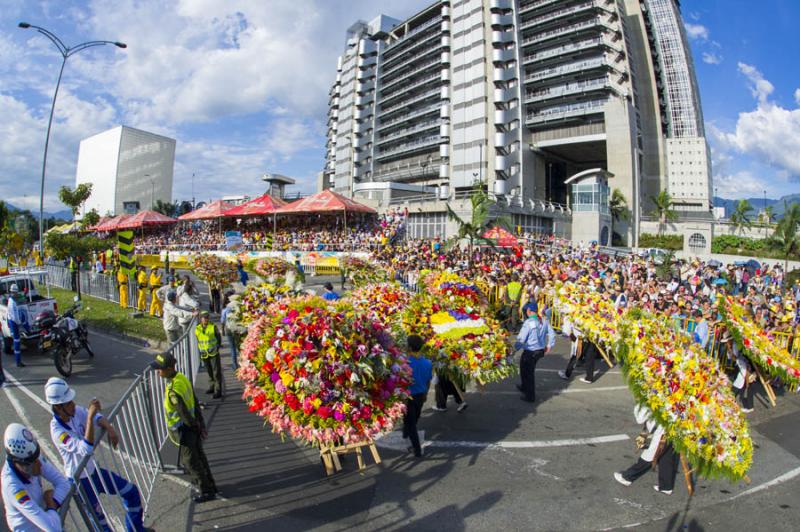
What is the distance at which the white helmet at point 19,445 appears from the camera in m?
3.19

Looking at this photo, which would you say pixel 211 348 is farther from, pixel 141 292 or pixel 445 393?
pixel 141 292

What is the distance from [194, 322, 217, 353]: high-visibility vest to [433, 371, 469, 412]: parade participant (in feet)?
13.1

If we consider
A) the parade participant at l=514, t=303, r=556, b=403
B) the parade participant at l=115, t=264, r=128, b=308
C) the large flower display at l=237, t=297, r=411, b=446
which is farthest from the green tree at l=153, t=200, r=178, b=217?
the large flower display at l=237, t=297, r=411, b=446

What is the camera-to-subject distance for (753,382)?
8656 mm

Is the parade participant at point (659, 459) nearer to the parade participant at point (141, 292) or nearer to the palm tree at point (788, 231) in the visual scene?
the parade participant at point (141, 292)

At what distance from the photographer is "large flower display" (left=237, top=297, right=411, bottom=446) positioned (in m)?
5.04

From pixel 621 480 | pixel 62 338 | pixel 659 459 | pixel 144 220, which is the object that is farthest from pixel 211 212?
pixel 659 459

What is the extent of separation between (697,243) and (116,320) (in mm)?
38651

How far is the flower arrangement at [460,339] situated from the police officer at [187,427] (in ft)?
10.8

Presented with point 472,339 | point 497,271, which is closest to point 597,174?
point 497,271

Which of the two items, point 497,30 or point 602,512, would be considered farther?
point 497,30

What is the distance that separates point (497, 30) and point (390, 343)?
64.3 meters

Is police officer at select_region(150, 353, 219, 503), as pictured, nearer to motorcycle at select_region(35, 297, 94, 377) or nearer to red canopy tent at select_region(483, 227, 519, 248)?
motorcycle at select_region(35, 297, 94, 377)

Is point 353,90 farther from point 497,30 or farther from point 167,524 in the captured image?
point 167,524
